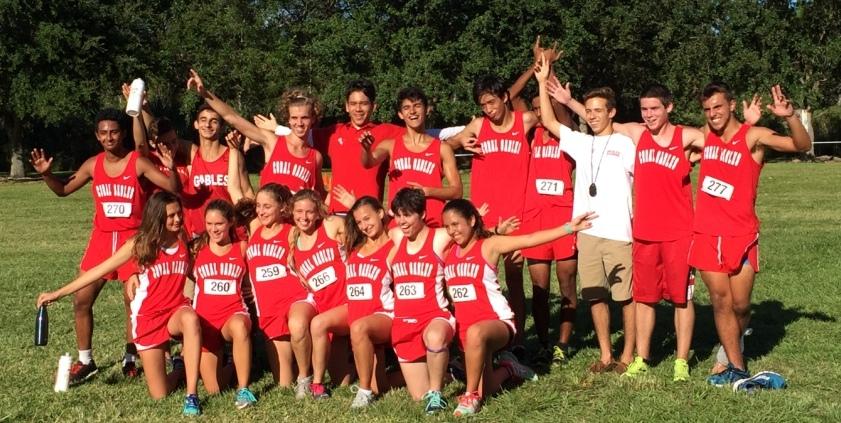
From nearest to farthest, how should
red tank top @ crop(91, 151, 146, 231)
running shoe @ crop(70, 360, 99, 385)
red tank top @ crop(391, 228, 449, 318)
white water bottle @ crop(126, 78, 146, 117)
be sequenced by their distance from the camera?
red tank top @ crop(391, 228, 449, 318) → white water bottle @ crop(126, 78, 146, 117) → running shoe @ crop(70, 360, 99, 385) → red tank top @ crop(91, 151, 146, 231)

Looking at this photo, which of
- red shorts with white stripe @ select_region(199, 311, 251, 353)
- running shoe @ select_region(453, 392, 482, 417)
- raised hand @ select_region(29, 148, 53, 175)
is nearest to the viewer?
running shoe @ select_region(453, 392, 482, 417)

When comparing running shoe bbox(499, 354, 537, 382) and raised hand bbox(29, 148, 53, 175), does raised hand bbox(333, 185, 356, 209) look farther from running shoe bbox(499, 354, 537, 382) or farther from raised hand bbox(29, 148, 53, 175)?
raised hand bbox(29, 148, 53, 175)

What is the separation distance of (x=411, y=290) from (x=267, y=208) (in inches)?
47.5

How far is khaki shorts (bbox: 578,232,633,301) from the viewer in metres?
6.60

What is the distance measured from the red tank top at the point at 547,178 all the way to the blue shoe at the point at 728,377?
1648mm

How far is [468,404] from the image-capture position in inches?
222

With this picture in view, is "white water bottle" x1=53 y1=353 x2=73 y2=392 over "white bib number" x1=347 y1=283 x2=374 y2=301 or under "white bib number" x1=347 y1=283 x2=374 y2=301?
under

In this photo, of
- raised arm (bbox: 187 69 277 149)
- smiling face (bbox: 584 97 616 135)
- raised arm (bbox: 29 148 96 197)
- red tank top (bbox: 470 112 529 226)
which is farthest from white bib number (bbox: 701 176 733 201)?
raised arm (bbox: 29 148 96 197)

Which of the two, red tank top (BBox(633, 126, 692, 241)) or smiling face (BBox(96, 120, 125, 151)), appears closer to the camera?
red tank top (BBox(633, 126, 692, 241))

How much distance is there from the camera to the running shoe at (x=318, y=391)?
603cm

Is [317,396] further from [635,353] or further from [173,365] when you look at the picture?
[635,353]

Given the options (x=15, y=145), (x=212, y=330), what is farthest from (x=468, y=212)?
(x=15, y=145)

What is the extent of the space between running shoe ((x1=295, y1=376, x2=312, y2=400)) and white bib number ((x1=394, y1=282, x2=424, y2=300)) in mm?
867

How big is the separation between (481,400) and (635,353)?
5.58ft
